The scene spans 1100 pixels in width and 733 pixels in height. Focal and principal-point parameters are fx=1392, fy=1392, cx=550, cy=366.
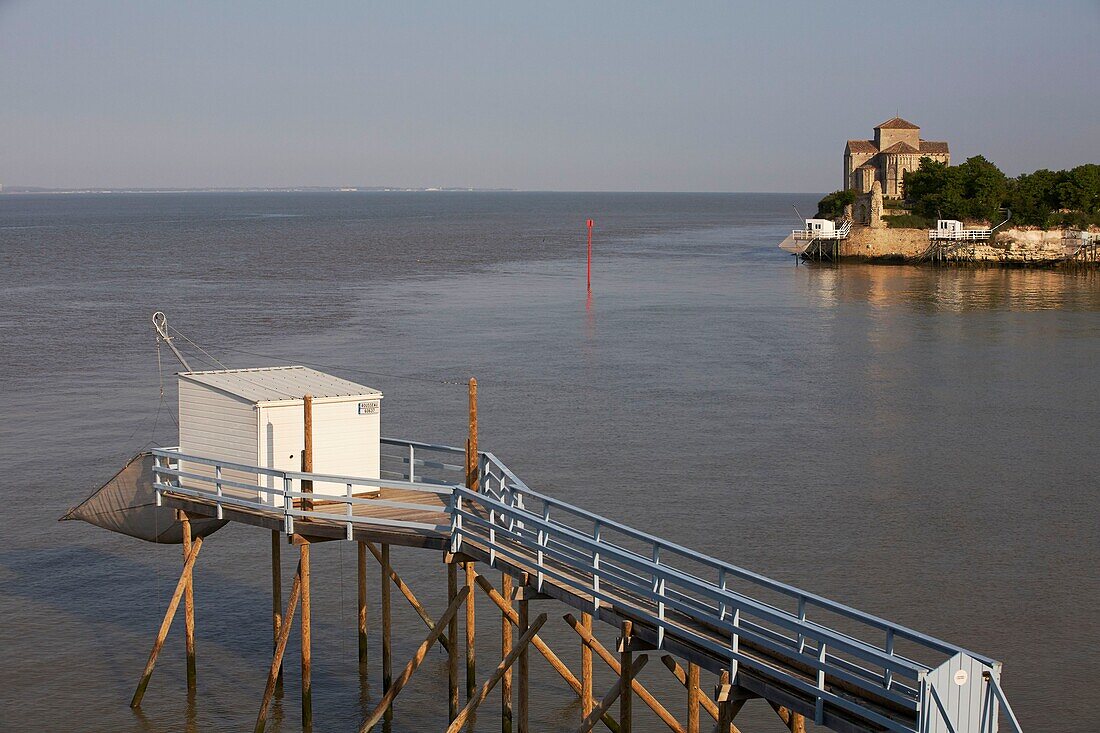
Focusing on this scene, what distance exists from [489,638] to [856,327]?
150 ft

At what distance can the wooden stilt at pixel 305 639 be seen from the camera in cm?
1994

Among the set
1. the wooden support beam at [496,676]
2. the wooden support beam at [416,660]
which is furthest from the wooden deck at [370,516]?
the wooden support beam at [496,676]

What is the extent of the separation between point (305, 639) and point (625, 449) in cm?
1813

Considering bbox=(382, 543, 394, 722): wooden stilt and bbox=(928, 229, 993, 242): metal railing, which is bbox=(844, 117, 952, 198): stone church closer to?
bbox=(928, 229, 993, 242): metal railing

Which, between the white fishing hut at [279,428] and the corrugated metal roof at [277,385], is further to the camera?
the corrugated metal roof at [277,385]

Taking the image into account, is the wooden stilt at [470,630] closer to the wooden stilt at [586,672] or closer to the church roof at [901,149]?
the wooden stilt at [586,672]

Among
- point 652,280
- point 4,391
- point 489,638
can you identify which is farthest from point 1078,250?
point 489,638

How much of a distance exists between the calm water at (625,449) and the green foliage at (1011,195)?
2185 centimetres

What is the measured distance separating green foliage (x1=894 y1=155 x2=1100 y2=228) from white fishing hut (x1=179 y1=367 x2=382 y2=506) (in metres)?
92.6

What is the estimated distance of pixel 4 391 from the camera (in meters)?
45.3

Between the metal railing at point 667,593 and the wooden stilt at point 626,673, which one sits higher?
the metal railing at point 667,593

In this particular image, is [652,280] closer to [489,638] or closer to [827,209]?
[827,209]

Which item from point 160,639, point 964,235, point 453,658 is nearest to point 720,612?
point 453,658

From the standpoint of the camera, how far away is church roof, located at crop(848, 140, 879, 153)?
144m
